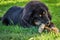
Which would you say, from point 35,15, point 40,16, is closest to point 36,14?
point 35,15

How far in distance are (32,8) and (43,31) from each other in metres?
0.98

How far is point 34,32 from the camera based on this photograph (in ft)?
26.5

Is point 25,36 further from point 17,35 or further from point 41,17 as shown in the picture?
point 41,17

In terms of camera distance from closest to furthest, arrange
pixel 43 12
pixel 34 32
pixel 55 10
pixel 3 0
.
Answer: pixel 34 32 < pixel 43 12 < pixel 55 10 < pixel 3 0

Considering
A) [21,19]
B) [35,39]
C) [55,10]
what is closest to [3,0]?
[55,10]

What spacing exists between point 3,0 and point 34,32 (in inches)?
254

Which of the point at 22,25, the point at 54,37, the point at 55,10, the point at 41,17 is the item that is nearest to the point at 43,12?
the point at 41,17

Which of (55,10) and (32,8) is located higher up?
(32,8)

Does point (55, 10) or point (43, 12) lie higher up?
point (43, 12)

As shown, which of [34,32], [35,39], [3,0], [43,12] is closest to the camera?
[35,39]

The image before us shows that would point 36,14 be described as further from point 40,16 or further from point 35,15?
point 40,16

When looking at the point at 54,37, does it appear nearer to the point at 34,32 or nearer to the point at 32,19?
the point at 34,32

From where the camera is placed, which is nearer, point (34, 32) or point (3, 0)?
point (34, 32)

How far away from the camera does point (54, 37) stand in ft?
24.8
